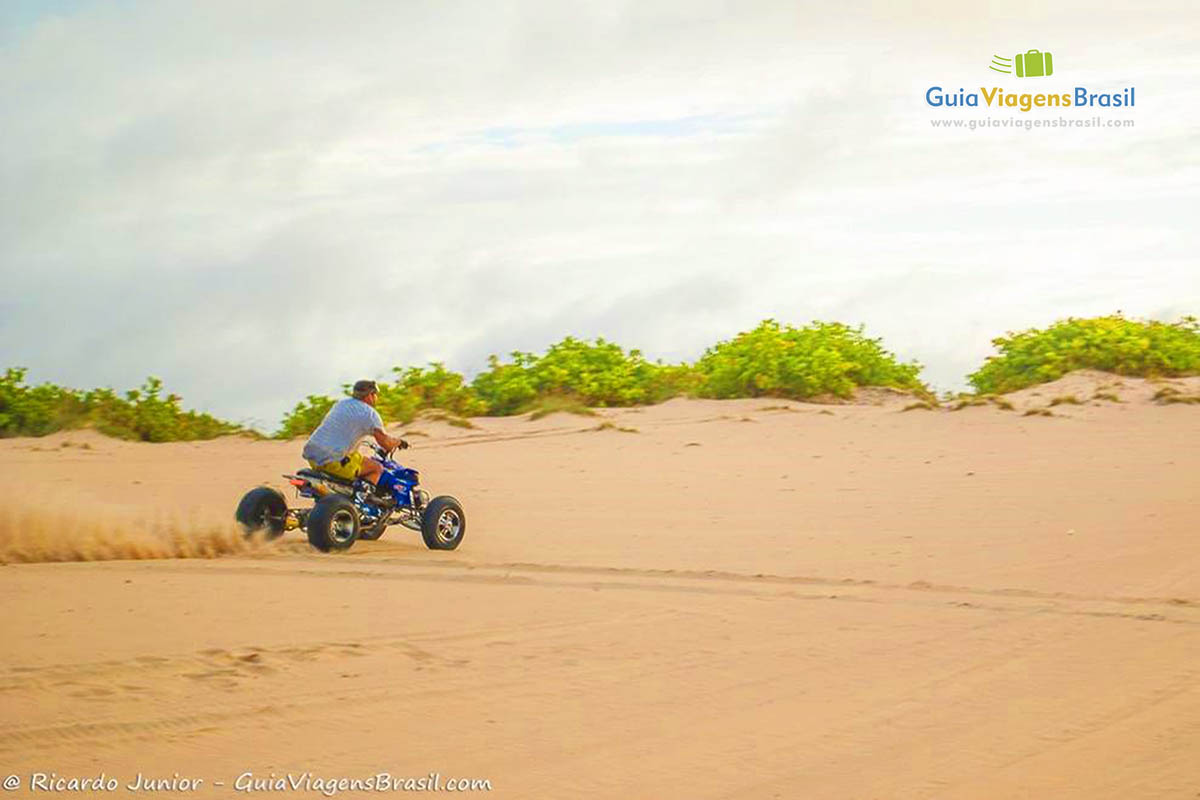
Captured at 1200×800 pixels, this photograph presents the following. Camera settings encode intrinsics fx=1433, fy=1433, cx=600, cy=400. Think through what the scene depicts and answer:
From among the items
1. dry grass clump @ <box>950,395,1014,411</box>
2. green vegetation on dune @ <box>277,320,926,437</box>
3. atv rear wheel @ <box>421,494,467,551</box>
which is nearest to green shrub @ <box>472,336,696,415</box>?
green vegetation on dune @ <box>277,320,926,437</box>

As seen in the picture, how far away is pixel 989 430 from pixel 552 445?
6.61 metres

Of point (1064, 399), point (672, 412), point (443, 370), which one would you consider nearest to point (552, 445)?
point (672, 412)

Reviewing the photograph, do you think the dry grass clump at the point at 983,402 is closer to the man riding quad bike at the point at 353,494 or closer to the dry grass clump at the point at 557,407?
the dry grass clump at the point at 557,407

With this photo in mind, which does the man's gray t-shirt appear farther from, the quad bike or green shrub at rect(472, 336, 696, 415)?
green shrub at rect(472, 336, 696, 415)

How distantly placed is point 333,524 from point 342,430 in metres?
0.95

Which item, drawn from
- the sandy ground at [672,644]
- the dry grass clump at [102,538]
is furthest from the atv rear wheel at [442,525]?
the dry grass clump at [102,538]

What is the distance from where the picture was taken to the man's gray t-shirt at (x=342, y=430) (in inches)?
538

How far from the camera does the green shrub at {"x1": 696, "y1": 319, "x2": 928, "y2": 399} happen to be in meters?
25.4

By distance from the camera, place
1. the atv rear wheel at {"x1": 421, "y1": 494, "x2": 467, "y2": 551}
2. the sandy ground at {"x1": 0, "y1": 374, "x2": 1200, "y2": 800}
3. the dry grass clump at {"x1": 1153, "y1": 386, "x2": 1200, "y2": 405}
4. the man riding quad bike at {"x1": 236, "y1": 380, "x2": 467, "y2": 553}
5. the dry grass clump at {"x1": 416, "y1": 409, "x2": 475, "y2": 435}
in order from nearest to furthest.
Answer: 1. the sandy ground at {"x1": 0, "y1": 374, "x2": 1200, "y2": 800}
2. the man riding quad bike at {"x1": 236, "y1": 380, "x2": 467, "y2": 553}
3. the atv rear wheel at {"x1": 421, "y1": 494, "x2": 467, "y2": 551}
4. the dry grass clump at {"x1": 1153, "y1": 386, "x2": 1200, "y2": 405}
5. the dry grass clump at {"x1": 416, "y1": 409, "x2": 475, "y2": 435}

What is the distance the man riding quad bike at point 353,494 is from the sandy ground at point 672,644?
0.33m

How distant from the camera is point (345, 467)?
1378 centimetres

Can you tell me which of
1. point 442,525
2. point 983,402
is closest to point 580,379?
point 983,402

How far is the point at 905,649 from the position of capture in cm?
889

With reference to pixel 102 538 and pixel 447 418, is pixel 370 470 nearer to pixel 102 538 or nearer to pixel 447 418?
pixel 102 538
